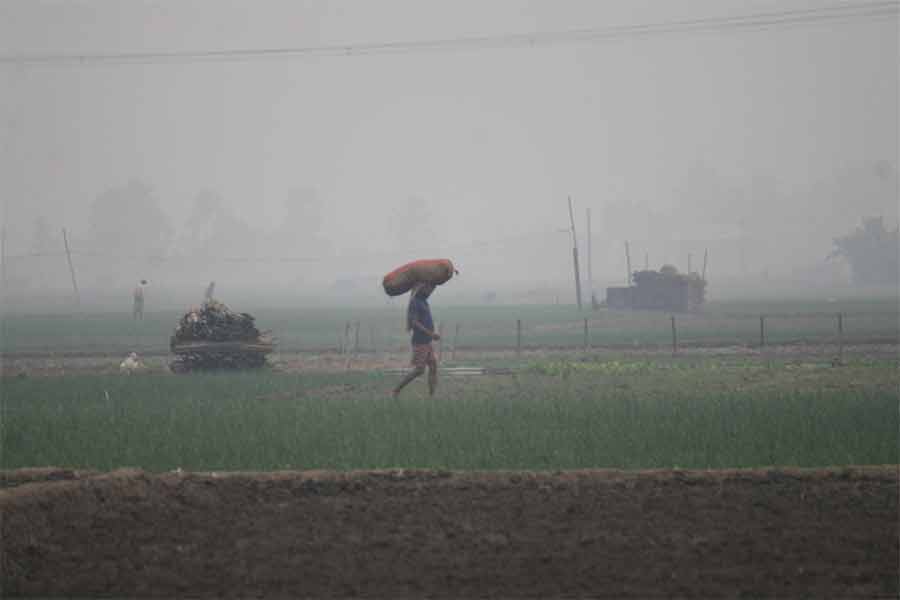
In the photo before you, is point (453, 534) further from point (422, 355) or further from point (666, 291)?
point (666, 291)

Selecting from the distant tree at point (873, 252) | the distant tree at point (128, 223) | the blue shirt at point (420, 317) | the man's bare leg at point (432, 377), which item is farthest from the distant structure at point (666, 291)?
the distant tree at point (128, 223)

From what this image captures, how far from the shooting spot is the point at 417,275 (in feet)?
55.0

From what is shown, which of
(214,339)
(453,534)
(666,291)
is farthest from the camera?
(666,291)

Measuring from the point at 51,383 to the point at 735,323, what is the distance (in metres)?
30.9

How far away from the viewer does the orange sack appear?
16.7 meters

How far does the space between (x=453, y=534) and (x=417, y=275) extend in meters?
8.62

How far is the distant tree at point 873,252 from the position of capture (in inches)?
4333

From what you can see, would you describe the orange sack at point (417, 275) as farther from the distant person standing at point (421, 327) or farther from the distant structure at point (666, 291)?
the distant structure at point (666, 291)

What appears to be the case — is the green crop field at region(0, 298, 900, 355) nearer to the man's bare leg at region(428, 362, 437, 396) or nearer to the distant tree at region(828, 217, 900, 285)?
the man's bare leg at region(428, 362, 437, 396)

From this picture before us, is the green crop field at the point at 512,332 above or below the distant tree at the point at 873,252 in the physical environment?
below

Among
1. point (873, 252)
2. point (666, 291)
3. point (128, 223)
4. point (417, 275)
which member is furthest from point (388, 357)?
point (128, 223)

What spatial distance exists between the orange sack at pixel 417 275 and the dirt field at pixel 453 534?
6.71m

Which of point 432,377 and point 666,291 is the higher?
point 666,291

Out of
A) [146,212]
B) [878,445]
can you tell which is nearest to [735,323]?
[878,445]
